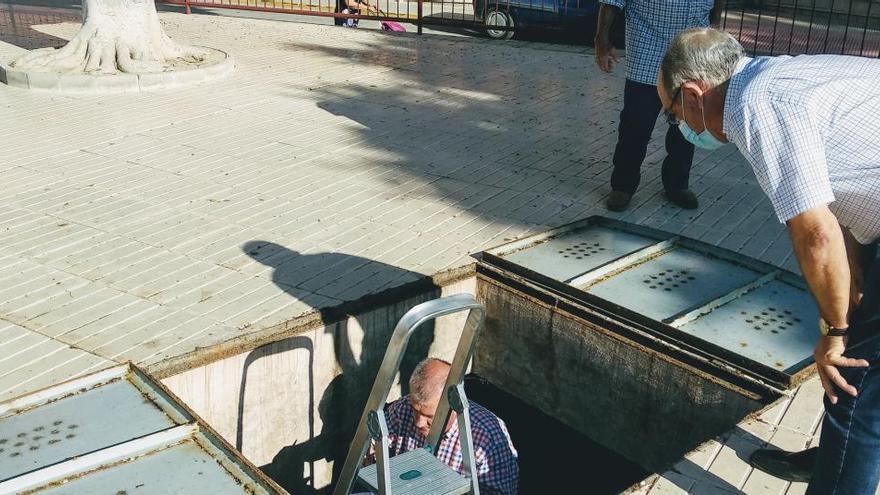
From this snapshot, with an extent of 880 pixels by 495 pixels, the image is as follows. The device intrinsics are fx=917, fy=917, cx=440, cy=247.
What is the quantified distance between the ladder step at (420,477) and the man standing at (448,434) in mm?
219

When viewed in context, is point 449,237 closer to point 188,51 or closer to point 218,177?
point 218,177

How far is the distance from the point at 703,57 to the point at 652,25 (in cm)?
295

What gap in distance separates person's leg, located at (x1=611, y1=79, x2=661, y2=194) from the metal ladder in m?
2.47

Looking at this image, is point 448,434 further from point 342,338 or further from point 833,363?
point 833,363

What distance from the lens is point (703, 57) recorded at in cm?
251

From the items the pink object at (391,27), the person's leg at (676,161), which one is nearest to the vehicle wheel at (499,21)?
the pink object at (391,27)

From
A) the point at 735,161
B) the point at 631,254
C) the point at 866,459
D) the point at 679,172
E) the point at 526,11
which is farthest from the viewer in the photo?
the point at 526,11

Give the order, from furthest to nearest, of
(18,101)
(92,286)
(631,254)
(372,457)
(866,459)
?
(18,101), (631,254), (92,286), (372,457), (866,459)

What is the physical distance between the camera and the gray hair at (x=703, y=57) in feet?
8.22

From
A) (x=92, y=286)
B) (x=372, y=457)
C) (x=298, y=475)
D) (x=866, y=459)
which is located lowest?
(x=298, y=475)

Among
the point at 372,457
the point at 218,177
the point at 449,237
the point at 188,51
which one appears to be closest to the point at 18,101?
the point at 188,51

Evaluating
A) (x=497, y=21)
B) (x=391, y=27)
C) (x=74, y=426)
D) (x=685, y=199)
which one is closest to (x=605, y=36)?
(x=685, y=199)

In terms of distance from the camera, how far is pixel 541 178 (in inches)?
248

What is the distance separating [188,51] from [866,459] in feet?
27.9
